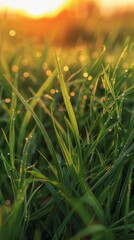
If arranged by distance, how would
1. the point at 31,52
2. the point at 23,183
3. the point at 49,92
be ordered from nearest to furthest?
the point at 23,183, the point at 49,92, the point at 31,52

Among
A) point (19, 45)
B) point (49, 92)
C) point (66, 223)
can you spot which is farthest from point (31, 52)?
point (66, 223)

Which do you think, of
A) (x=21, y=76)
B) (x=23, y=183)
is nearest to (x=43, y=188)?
(x=23, y=183)

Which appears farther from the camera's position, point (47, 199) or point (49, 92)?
point (49, 92)

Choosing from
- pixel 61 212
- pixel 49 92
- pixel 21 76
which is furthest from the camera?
pixel 21 76

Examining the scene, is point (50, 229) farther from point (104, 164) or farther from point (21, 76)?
point (21, 76)

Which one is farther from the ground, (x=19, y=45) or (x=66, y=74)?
(x=19, y=45)

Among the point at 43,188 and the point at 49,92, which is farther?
the point at 49,92

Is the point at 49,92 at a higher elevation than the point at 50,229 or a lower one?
higher

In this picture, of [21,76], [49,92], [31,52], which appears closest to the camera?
[49,92]

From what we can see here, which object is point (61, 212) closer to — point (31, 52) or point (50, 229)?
point (50, 229)
